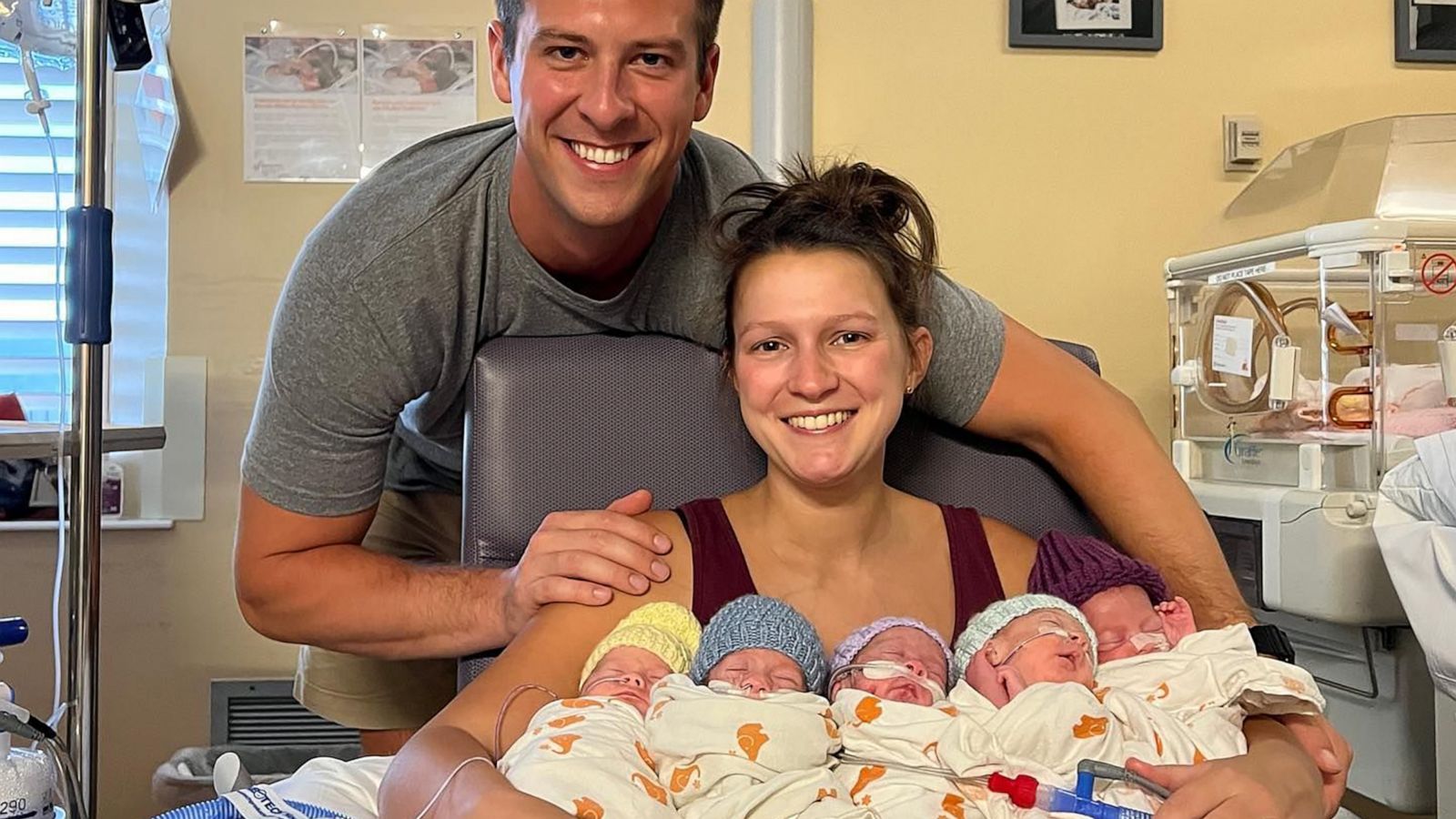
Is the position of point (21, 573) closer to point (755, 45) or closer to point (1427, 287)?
point (755, 45)

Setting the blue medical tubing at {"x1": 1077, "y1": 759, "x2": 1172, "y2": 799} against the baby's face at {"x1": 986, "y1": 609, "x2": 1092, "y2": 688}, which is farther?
the baby's face at {"x1": 986, "y1": 609, "x2": 1092, "y2": 688}

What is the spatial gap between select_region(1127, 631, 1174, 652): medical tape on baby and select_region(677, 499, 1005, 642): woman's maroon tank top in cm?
16

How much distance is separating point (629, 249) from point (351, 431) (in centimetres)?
39

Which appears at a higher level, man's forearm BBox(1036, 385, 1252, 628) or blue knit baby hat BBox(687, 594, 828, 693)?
man's forearm BBox(1036, 385, 1252, 628)

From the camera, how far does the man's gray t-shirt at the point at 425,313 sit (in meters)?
1.49

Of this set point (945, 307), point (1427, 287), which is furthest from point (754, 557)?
point (1427, 287)

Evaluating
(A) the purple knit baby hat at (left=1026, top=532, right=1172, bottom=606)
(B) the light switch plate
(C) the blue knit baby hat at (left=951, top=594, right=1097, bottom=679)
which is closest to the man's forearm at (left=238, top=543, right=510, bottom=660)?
(C) the blue knit baby hat at (left=951, top=594, right=1097, bottom=679)

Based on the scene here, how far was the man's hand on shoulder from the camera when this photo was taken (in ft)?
4.44

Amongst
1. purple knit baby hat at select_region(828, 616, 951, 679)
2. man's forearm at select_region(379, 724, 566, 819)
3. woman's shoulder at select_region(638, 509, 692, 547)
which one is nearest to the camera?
man's forearm at select_region(379, 724, 566, 819)

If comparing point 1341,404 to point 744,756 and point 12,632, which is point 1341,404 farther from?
point 12,632

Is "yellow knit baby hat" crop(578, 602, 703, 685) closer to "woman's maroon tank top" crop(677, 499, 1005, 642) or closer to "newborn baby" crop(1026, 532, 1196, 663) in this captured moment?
"woman's maroon tank top" crop(677, 499, 1005, 642)

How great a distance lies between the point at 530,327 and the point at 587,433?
152mm

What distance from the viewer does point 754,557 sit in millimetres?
1461

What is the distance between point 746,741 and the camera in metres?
1.14
